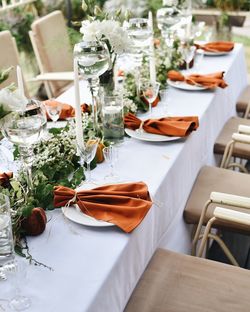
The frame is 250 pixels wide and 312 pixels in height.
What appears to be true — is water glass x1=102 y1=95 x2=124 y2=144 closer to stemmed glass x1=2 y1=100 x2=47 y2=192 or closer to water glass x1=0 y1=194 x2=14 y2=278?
stemmed glass x1=2 y1=100 x2=47 y2=192

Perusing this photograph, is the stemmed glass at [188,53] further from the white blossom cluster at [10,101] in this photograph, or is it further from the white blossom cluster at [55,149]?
the white blossom cluster at [10,101]

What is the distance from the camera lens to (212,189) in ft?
7.06

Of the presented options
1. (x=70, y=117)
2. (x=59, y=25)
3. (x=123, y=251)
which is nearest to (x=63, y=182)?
(x=123, y=251)

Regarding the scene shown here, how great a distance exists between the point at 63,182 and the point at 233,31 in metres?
4.00

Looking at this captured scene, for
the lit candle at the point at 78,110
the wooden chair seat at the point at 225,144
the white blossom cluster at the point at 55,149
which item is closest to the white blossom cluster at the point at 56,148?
the white blossom cluster at the point at 55,149

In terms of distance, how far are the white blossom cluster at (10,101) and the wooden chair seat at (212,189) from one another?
3.22 ft

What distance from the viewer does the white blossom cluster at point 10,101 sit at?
1.22 meters

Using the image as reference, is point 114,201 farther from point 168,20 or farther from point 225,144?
point 168,20

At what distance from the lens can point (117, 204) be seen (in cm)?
146

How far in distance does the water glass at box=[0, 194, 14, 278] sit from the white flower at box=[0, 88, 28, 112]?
215 mm

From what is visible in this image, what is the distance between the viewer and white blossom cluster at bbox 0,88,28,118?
4.00 ft

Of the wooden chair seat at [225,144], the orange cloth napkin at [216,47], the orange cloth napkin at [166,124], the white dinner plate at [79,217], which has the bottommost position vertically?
the wooden chair seat at [225,144]

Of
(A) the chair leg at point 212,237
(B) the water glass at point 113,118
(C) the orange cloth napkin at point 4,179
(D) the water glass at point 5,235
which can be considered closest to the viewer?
(D) the water glass at point 5,235

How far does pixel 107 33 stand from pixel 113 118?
30 cm
